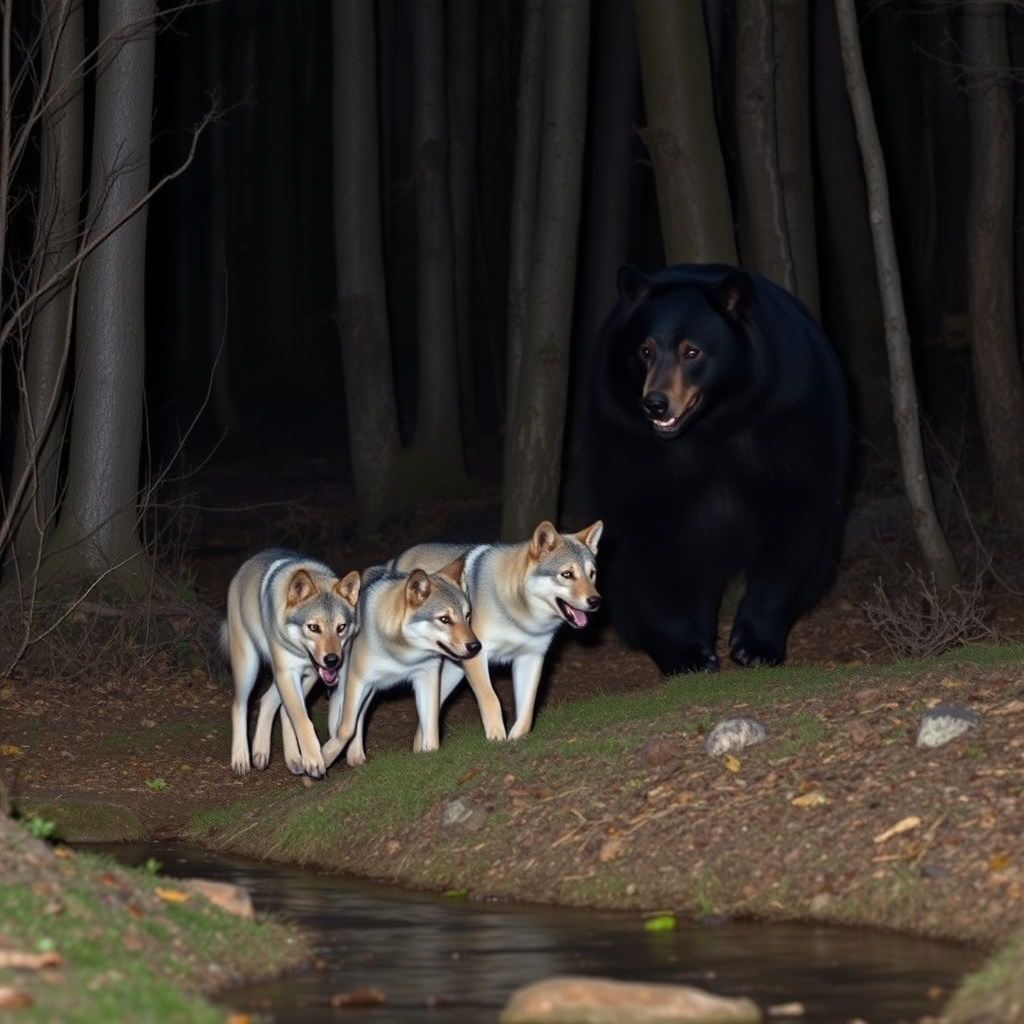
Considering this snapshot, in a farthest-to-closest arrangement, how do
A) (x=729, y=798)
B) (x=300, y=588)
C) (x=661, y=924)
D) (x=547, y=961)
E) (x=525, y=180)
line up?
(x=525, y=180)
(x=300, y=588)
(x=729, y=798)
(x=661, y=924)
(x=547, y=961)

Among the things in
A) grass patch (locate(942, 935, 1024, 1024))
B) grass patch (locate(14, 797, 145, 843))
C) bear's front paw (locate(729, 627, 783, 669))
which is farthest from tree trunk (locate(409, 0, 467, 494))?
grass patch (locate(942, 935, 1024, 1024))

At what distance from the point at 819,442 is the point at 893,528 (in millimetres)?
4697

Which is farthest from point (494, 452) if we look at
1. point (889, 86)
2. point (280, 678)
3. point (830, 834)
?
point (830, 834)

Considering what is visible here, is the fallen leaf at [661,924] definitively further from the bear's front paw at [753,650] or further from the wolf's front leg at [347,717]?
the bear's front paw at [753,650]

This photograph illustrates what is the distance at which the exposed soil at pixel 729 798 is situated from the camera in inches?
309

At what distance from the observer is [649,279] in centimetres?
1292

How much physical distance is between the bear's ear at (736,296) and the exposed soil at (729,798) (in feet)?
7.87

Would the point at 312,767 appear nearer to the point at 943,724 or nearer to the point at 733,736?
the point at 733,736

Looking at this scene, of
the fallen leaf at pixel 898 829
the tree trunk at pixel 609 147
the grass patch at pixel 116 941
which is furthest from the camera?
the tree trunk at pixel 609 147

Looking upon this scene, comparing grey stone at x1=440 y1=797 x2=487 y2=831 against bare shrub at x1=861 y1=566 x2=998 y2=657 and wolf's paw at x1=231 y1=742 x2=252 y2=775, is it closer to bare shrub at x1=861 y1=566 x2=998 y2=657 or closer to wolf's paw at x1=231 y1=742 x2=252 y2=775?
wolf's paw at x1=231 y1=742 x2=252 y2=775

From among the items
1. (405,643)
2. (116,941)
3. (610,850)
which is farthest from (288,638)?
(116,941)

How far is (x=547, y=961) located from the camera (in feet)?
23.4

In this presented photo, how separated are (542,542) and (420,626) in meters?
0.82

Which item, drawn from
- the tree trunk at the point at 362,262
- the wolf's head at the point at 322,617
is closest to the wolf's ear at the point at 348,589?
the wolf's head at the point at 322,617
